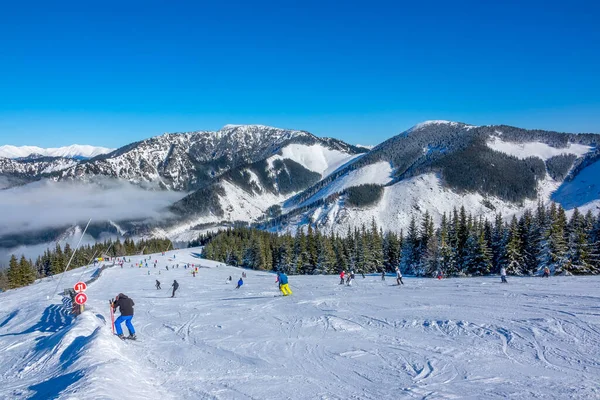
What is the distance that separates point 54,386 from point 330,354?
7033 millimetres

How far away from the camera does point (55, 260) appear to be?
100 m

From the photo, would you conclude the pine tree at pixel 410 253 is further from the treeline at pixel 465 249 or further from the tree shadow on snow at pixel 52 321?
the tree shadow on snow at pixel 52 321

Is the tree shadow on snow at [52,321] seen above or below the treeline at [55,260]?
above

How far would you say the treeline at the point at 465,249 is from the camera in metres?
47.0

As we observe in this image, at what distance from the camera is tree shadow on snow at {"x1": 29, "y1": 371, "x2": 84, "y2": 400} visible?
24.8ft

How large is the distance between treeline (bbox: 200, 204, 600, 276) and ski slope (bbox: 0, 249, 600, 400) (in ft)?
109

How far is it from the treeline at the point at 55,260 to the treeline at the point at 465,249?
42.6m

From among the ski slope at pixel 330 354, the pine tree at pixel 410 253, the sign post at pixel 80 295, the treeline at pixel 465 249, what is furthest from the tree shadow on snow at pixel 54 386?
the pine tree at pixel 410 253

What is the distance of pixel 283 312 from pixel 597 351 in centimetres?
1278

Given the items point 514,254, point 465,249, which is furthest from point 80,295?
point 465,249

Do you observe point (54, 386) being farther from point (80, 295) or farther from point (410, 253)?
point (410, 253)

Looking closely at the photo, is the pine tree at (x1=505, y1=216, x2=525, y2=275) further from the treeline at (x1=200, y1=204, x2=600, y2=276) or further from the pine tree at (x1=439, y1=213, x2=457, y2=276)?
the pine tree at (x1=439, y1=213, x2=457, y2=276)

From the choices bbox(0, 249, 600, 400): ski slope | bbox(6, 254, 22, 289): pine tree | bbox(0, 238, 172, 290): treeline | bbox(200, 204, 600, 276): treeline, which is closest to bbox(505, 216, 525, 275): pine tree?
bbox(200, 204, 600, 276): treeline

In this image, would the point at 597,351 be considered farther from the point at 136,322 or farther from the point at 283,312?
the point at 136,322
